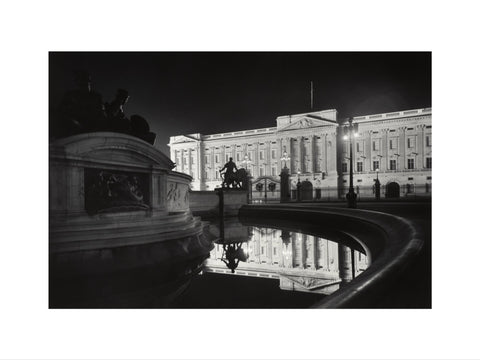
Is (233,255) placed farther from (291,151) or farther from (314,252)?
(291,151)

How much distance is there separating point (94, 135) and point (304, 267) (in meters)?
4.02

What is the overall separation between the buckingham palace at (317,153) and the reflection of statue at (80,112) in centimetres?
2660

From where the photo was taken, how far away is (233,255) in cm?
663

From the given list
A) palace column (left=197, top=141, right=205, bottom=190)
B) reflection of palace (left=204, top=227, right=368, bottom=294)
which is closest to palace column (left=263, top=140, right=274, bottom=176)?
palace column (left=197, top=141, right=205, bottom=190)

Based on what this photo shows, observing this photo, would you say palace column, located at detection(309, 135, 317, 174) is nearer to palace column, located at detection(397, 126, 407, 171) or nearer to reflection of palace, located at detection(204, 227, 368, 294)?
palace column, located at detection(397, 126, 407, 171)

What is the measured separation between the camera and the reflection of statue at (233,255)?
5.91m

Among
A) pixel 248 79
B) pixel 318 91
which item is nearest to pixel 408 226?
pixel 318 91

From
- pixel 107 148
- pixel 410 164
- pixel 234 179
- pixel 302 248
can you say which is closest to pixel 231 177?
pixel 234 179

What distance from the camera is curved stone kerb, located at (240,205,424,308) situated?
3.05 meters

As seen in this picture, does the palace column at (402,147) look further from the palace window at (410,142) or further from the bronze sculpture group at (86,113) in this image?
the bronze sculpture group at (86,113)

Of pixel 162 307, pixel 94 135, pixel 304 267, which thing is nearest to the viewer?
pixel 162 307

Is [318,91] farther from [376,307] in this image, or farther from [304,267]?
[376,307]

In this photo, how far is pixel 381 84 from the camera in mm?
5438

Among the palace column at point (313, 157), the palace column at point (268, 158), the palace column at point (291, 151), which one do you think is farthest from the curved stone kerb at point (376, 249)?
the palace column at point (268, 158)
